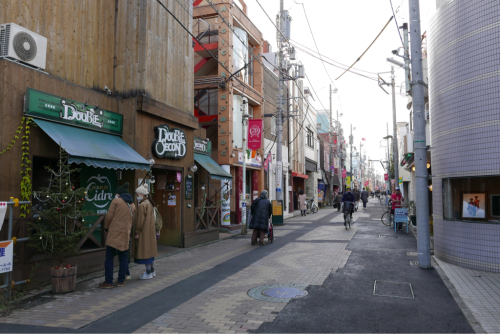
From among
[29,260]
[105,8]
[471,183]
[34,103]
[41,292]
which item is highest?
[105,8]

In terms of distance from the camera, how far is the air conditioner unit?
23.4 feet

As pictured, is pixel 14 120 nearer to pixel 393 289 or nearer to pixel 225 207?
pixel 393 289

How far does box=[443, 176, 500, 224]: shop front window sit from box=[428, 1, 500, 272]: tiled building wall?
0.66ft

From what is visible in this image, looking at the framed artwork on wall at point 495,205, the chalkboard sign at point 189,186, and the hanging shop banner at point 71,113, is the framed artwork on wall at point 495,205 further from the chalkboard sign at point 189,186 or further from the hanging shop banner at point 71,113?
the hanging shop banner at point 71,113

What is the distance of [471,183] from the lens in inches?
341

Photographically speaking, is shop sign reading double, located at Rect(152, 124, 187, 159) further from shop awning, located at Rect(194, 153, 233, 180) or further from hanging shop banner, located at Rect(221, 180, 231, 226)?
hanging shop banner, located at Rect(221, 180, 231, 226)

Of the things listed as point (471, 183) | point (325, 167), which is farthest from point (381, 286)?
point (325, 167)

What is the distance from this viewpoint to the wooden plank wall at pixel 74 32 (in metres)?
7.85

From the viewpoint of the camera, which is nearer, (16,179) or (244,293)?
(244,293)

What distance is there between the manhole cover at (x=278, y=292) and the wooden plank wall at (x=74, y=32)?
637cm

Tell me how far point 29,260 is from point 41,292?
631mm

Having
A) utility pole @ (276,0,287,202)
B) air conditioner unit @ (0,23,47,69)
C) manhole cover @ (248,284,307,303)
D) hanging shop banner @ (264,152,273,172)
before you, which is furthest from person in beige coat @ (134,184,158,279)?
hanging shop banner @ (264,152,273,172)

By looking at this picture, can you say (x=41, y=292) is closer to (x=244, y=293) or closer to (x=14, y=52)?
(x=244, y=293)

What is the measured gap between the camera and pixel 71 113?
27.7 feet
